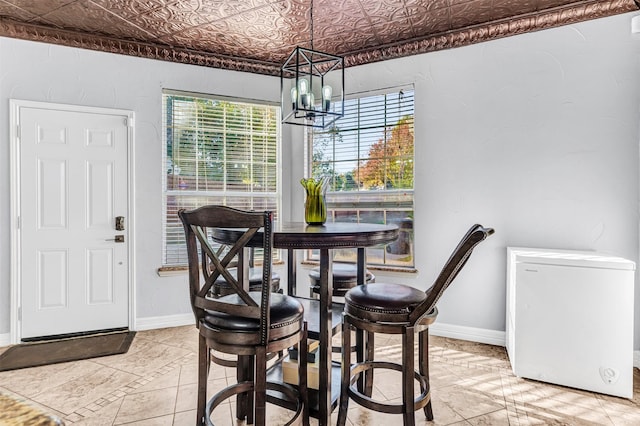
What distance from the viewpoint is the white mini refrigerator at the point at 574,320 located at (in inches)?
89.8

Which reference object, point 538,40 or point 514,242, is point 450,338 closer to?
point 514,242

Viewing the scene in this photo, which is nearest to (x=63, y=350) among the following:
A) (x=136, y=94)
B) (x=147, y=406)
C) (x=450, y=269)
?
(x=147, y=406)

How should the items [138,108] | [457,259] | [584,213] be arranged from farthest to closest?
[138,108], [584,213], [457,259]

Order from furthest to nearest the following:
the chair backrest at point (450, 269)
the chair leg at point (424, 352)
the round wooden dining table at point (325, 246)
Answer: the chair leg at point (424, 352) < the round wooden dining table at point (325, 246) < the chair backrest at point (450, 269)

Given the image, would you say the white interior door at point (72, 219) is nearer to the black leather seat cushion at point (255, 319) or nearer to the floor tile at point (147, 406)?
the floor tile at point (147, 406)

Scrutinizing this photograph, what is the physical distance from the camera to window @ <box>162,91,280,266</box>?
369cm

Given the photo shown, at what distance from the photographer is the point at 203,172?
12.5ft

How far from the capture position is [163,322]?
3615 millimetres

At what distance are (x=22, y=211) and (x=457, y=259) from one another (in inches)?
140

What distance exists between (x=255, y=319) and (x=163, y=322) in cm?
254

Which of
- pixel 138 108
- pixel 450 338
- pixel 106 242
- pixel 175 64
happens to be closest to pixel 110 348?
pixel 106 242

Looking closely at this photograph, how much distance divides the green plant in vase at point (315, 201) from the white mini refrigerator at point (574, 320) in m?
Result: 1.44

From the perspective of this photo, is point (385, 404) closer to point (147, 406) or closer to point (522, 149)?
point (147, 406)

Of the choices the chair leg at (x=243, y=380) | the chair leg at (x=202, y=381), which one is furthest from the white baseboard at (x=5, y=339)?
the chair leg at (x=202, y=381)
